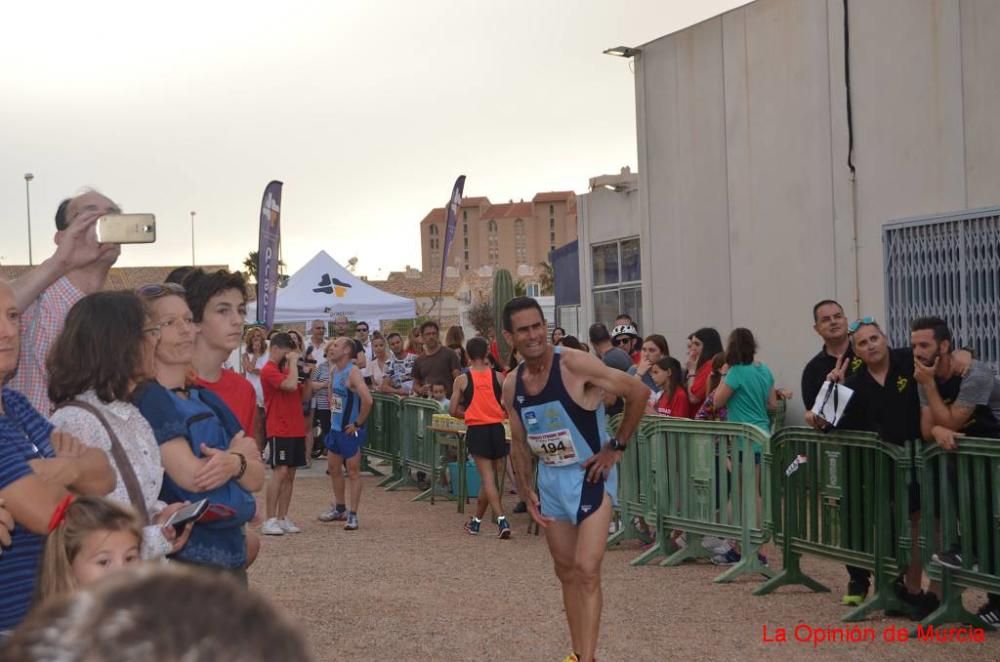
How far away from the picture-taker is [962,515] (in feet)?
23.7

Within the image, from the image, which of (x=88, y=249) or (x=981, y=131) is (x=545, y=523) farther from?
(x=981, y=131)

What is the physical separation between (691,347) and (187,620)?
10.7 m

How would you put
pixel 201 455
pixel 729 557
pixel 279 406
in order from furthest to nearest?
1. pixel 279 406
2. pixel 729 557
3. pixel 201 455

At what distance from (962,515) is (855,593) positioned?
1416 mm

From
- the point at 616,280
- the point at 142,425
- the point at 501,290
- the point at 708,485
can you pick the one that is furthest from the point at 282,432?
the point at 501,290

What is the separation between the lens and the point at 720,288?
16.5 metres

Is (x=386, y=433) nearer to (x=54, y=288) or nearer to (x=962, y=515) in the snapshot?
(x=962, y=515)

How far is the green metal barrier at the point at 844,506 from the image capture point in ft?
25.7

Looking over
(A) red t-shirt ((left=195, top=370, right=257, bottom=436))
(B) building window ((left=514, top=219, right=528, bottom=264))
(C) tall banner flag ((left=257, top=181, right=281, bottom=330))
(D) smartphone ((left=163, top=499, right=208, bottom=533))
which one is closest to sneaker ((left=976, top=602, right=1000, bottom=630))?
(A) red t-shirt ((left=195, top=370, right=257, bottom=436))

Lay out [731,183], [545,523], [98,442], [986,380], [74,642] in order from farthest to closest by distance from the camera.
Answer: [731,183] → [986,380] → [545,523] → [98,442] → [74,642]

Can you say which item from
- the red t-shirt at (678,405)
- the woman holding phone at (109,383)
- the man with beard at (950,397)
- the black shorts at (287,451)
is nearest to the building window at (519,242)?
the black shorts at (287,451)

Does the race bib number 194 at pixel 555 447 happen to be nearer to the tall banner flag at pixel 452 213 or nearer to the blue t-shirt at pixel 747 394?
the blue t-shirt at pixel 747 394

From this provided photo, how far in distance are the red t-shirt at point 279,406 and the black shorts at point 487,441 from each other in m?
1.72

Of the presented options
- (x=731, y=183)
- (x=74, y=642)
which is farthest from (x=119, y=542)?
(x=731, y=183)
